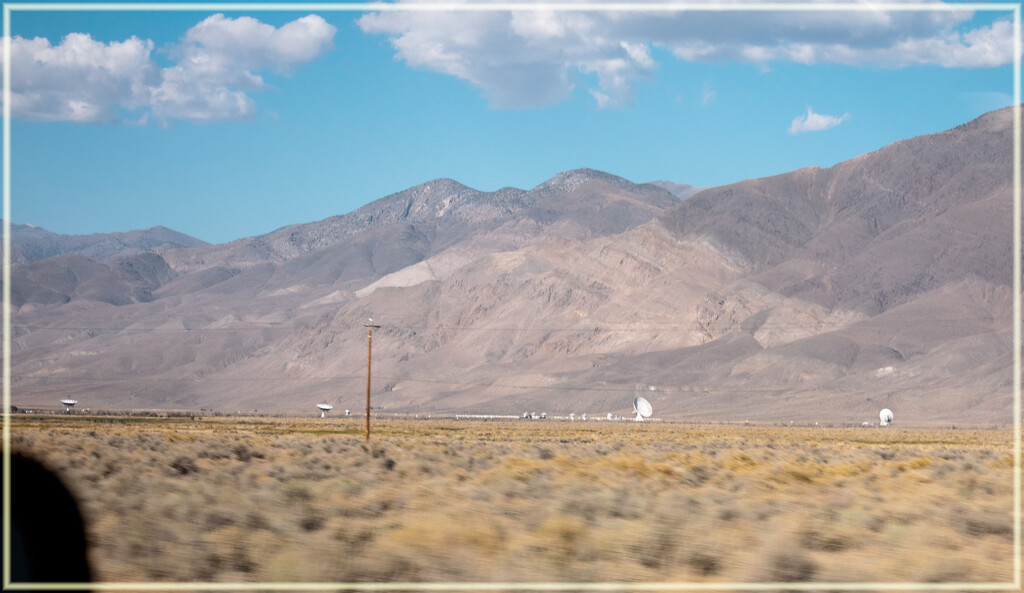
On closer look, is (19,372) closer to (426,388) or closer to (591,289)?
(426,388)

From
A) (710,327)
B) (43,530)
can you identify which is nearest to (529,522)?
(43,530)

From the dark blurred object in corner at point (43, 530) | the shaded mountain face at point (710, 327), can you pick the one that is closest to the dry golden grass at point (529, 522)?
the dark blurred object in corner at point (43, 530)

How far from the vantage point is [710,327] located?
447ft

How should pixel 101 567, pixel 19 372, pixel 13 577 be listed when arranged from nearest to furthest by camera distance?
pixel 13 577
pixel 101 567
pixel 19 372

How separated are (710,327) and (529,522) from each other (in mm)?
125332

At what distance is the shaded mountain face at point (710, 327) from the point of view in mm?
117125

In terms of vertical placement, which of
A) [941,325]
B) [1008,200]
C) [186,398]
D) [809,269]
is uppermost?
[1008,200]

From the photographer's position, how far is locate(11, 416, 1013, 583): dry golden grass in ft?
36.0

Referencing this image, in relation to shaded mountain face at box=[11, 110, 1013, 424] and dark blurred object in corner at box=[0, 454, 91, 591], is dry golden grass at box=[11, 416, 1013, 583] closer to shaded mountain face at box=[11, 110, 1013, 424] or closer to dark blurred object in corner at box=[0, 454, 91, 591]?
dark blurred object in corner at box=[0, 454, 91, 591]

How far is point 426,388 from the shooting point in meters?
142

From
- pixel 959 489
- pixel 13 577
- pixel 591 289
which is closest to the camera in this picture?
pixel 13 577

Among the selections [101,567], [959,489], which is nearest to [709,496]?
[959,489]

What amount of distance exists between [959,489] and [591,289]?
13560 cm

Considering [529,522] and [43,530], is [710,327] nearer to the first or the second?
[529,522]
